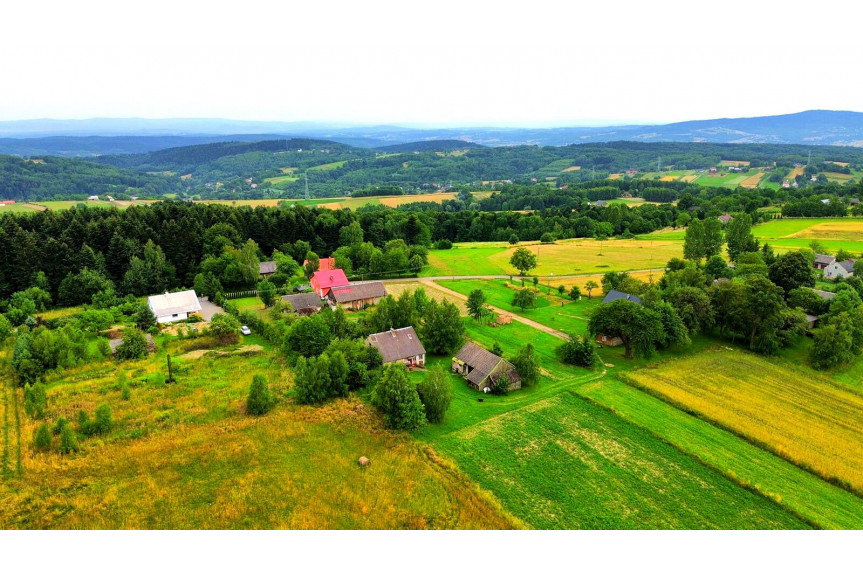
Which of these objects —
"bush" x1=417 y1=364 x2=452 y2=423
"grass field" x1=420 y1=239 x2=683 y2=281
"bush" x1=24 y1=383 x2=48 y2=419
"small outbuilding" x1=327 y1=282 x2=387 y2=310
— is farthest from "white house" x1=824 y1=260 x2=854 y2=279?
"bush" x1=24 y1=383 x2=48 y2=419

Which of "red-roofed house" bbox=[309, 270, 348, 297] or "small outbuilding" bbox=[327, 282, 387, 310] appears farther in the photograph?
"red-roofed house" bbox=[309, 270, 348, 297]

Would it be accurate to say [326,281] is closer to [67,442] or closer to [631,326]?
[67,442]

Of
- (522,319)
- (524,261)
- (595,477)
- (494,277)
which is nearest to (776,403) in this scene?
(595,477)

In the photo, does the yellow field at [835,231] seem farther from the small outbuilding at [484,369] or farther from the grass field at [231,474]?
the grass field at [231,474]

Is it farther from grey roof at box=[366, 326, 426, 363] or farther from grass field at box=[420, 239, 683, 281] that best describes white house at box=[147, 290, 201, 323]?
grass field at box=[420, 239, 683, 281]

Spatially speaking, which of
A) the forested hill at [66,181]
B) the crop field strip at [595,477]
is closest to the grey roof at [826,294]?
the crop field strip at [595,477]

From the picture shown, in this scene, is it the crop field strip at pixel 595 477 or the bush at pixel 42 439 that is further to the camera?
the bush at pixel 42 439
